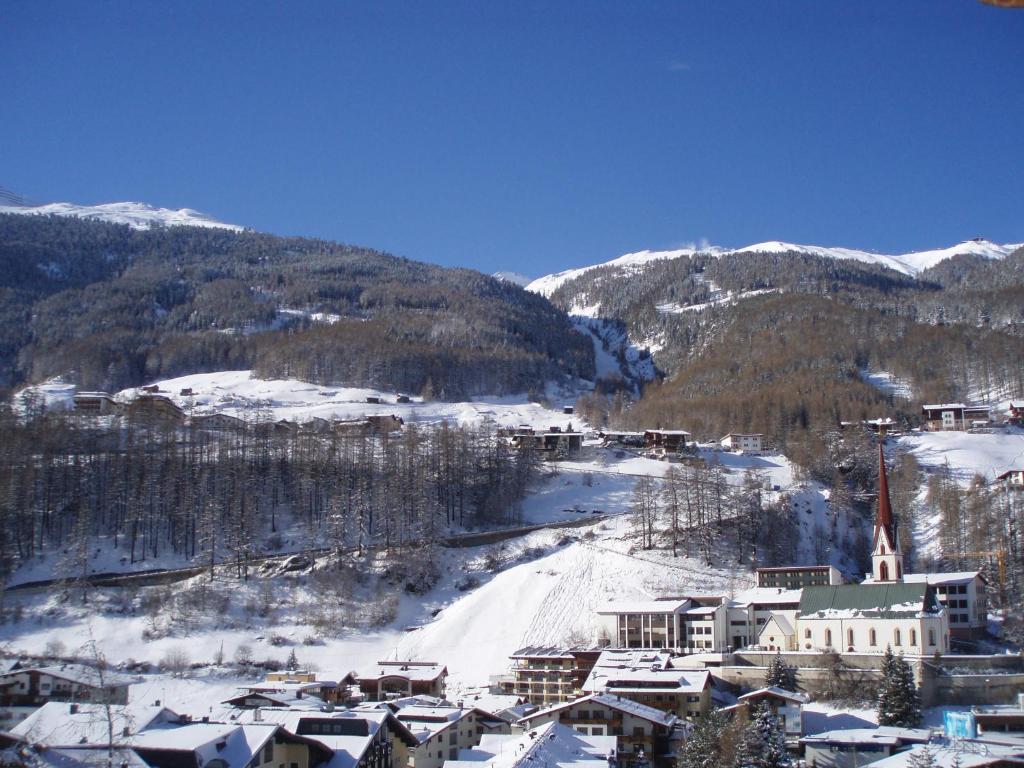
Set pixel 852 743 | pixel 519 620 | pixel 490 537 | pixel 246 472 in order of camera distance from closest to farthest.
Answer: pixel 852 743
pixel 519 620
pixel 490 537
pixel 246 472

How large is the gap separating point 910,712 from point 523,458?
54.2m

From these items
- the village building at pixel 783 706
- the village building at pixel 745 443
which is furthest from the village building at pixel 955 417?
the village building at pixel 783 706

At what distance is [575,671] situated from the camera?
5712cm

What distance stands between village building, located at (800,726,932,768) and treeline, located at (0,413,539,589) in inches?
1604

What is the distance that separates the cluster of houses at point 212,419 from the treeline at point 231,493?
6162 mm

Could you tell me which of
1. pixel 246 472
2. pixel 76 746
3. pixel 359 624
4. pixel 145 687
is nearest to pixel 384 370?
pixel 246 472

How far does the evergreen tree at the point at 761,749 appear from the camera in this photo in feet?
118

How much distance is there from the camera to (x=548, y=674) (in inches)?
2258

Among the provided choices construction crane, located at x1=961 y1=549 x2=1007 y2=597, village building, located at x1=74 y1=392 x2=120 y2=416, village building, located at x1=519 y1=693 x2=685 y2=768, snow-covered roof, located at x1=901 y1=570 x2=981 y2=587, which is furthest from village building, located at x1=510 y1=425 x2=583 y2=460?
village building, located at x1=519 y1=693 x2=685 y2=768

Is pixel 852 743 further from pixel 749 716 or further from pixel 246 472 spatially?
pixel 246 472

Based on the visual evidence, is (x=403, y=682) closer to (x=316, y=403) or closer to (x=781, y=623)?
(x=781, y=623)

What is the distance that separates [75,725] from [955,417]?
321ft

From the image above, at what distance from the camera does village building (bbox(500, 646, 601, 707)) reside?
56156mm

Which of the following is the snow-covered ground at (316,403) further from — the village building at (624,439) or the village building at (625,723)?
the village building at (625,723)
